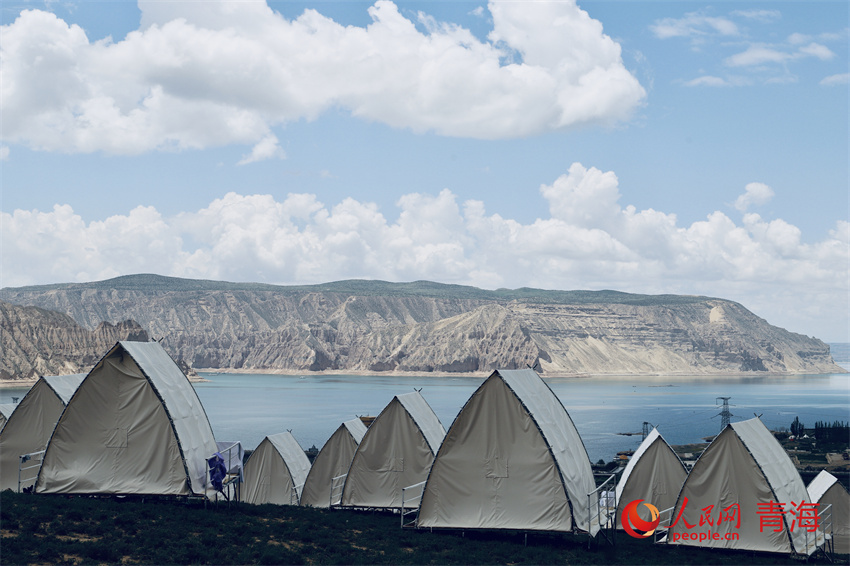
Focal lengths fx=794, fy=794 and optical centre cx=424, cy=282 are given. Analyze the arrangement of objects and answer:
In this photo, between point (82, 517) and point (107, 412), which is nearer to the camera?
point (82, 517)

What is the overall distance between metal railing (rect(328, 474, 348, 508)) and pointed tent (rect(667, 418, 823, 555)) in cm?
1532

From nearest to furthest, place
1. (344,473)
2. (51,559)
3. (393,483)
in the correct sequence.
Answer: (51,559)
(393,483)
(344,473)

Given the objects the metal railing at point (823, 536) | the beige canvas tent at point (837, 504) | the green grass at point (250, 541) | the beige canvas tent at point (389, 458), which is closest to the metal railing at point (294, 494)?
the beige canvas tent at point (389, 458)

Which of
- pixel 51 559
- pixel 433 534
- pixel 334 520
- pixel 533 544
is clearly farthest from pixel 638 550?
pixel 51 559

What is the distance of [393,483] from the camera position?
36344 mm

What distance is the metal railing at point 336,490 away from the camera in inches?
1476

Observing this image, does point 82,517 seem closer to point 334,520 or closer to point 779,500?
point 334,520

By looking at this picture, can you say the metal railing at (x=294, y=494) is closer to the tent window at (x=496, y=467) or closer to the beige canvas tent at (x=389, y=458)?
the beige canvas tent at (x=389, y=458)

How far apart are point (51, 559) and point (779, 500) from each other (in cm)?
2423

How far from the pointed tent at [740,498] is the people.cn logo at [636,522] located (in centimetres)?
318

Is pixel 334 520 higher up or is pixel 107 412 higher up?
pixel 107 412

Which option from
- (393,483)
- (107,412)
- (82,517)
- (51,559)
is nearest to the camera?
(51,559)

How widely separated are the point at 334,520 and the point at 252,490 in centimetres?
1467

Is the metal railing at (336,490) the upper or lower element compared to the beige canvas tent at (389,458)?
lower
